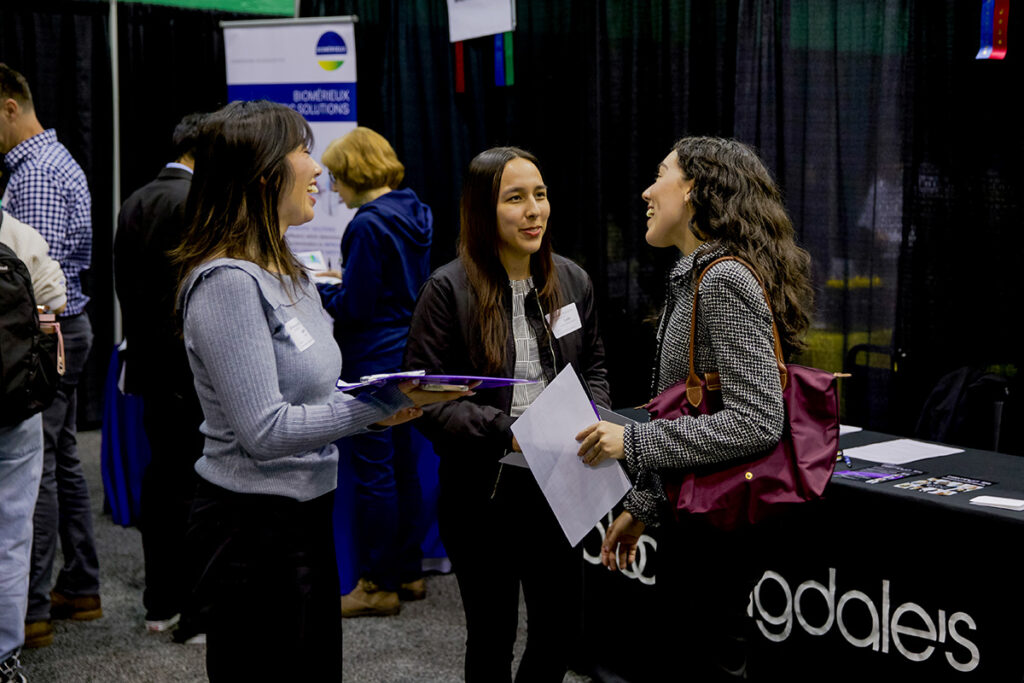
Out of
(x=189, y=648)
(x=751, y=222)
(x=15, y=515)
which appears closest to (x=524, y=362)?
(x=751, y=222)

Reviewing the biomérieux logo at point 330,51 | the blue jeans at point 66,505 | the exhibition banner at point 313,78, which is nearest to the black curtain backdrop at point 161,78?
the exhibition banner at point 313,78

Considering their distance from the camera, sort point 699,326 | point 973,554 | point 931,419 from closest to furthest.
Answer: point 699,326 < point 973,554 < point 931,419

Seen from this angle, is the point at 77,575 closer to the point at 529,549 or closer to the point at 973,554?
the point at 529,549

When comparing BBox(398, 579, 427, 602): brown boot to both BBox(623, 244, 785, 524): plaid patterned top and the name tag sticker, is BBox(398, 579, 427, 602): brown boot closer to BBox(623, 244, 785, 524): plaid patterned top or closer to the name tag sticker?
BBox(623, 244, 785, 524): plaid patterned top

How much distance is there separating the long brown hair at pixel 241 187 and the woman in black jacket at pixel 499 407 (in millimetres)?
510

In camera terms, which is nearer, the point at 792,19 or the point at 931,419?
the point at 931,419

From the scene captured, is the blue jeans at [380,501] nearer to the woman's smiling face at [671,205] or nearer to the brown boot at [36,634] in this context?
the brown boot at [36,634]

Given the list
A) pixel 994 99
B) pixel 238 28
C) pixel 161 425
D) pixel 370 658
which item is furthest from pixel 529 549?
pixel 238 28

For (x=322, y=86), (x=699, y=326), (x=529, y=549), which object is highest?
(x=322, y=86)

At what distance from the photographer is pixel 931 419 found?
9.66 feet

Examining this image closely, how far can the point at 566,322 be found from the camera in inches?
83.3

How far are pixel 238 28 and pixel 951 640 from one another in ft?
13.5

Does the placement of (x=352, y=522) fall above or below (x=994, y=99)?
below

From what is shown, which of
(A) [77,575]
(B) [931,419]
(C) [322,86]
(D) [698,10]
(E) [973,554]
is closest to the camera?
(E) [973,554]
